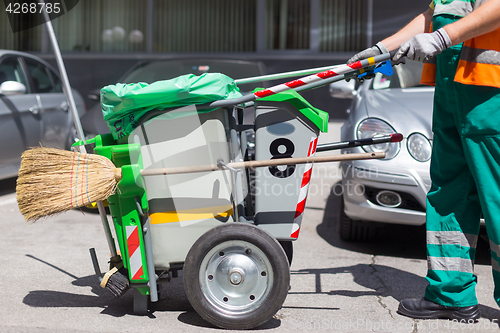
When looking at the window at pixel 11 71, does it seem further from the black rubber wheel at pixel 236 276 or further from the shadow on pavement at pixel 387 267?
the black rubber wheel at pixel 236 276

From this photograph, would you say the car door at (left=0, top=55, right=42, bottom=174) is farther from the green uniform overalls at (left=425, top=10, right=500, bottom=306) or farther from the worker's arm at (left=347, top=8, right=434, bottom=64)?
the green uniform overalls at (left=425, top=10, right=500, bottom=306)

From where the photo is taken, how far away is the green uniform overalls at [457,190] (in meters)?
2.60

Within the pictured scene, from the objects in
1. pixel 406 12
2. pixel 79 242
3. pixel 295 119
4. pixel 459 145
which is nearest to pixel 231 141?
Answer: pixel 295 119

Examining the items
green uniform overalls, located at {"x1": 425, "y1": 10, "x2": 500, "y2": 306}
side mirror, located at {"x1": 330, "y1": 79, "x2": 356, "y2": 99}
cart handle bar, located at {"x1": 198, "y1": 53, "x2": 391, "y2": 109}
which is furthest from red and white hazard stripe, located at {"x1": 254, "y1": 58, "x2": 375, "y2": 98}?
side mirror, located at {"x1": 330, "y1": 79, "x2": 356, "y2": 99}

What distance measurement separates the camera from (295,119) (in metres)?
2.69

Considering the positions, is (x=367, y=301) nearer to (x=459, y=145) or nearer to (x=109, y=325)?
(x=459, y=145)

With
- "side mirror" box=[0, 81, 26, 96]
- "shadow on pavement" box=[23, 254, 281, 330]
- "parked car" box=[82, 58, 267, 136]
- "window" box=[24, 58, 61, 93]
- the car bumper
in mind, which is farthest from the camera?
"window" box=[24, 58, 61, 93]

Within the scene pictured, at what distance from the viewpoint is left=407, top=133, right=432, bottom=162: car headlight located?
3.62 m

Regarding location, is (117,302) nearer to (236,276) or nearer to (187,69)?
(236,276)

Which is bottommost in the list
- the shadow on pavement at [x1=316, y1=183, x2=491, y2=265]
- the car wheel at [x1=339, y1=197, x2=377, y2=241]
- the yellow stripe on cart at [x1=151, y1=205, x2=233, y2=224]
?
the shadow on pavement at [x1=316, y1=183, x2=491, y2=265]

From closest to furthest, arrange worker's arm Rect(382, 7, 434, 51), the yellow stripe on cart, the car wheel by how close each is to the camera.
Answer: the yellow stripe on cart, worker's arm Rect(382, 7, 434, 51), the car wheel

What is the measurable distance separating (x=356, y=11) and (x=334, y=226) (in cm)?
742

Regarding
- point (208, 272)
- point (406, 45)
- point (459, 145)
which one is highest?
point (406, 45)

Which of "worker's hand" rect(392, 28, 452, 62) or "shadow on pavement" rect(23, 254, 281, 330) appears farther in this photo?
"shadow on pavement" rect(23, 254, 281, 330)
